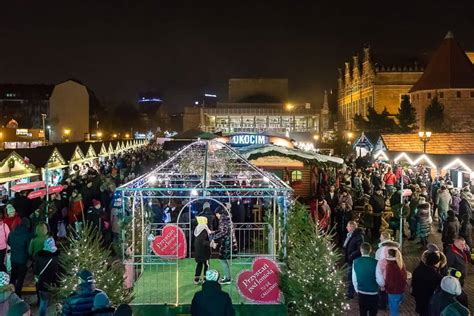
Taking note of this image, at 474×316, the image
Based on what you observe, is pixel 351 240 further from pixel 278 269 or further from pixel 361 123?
pixel 361 123

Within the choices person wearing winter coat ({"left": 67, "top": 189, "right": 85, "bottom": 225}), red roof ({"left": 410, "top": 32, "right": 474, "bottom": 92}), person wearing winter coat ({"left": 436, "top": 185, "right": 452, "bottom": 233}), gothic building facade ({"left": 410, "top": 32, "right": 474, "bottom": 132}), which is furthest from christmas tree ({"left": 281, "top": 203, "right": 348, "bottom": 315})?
red roof ({"left": 410, "top": 32, "right": 474, "bottom": 92})

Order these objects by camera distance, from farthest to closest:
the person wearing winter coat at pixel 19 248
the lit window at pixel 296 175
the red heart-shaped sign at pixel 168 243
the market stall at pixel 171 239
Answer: the lit window at pixel 296 175 → the red heart-shaped sign at pixel 168 243 → the person wearing winter coat at pixel 19 248 → the market stall at pixel 171 239

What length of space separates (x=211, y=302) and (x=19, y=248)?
4921 mm

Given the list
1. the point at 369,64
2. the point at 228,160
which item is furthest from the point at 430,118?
the point at 228,160

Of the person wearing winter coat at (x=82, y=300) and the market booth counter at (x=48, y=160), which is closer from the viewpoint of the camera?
the person wearing winter coat at (x=82, y=300)

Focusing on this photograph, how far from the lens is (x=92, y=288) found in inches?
229

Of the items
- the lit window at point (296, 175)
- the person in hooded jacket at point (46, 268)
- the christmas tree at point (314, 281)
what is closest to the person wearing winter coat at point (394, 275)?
the christmas tree at point (314, 281)

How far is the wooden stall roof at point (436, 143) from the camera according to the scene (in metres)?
21.9

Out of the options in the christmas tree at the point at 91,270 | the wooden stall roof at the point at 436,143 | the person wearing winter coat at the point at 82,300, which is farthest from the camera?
the wooden stall roof at the point at 436,143

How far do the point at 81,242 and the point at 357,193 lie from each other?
12.5m

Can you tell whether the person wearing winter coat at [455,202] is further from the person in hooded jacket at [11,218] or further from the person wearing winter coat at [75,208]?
the person in hooded jacket at [11,218]

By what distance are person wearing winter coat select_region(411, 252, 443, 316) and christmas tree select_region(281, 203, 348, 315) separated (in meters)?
1.03

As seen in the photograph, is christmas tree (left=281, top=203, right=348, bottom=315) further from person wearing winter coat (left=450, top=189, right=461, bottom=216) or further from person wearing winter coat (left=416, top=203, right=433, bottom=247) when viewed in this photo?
person wearing winter coat (left=450, top=189, right=461, bottom=216)

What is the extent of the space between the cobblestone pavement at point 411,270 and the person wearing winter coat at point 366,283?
57.6 inches
